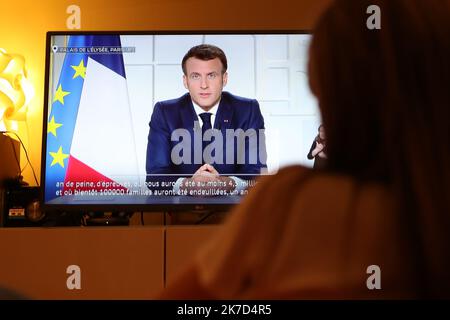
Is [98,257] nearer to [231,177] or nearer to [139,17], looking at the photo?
[231,177]

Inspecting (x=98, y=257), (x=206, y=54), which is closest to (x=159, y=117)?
(x=206, y=54)

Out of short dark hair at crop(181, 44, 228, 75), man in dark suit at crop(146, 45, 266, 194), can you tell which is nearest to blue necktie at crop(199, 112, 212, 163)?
man in dark suit at crop(146, 45, 266, 194)

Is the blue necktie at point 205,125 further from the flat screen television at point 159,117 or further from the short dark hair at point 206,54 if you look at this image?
the short dark hair at point 206,54

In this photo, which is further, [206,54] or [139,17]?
[139,17]

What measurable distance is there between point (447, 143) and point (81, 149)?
1.64m

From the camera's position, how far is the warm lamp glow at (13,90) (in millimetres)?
2111

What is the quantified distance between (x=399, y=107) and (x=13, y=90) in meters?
1.89

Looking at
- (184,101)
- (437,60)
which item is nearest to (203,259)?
(437,60)

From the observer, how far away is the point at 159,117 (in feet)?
6.67

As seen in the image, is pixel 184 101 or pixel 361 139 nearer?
pixel 361 139

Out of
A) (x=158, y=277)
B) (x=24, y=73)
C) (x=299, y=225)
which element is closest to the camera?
(x=299, y=225)

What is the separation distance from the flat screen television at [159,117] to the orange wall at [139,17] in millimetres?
288

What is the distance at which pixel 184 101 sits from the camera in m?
2.04
